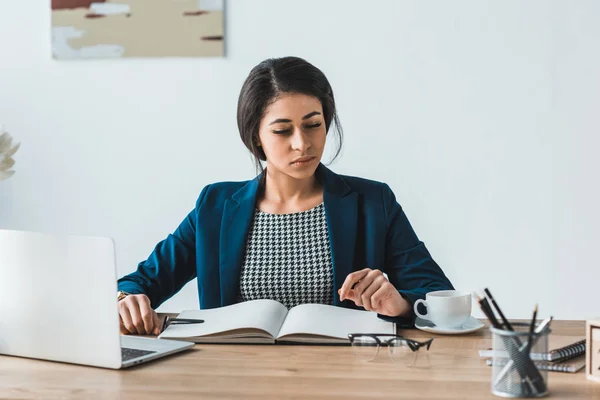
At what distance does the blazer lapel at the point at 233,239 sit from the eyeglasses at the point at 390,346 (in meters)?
0.59

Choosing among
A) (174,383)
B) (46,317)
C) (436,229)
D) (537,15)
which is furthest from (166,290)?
(537,15)

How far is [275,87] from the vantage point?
1.94 metres

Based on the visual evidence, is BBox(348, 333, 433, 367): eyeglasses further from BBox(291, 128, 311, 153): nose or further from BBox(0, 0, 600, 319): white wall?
BBox(0, 0, 600, 319): white wall

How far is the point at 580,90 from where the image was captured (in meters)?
2.90

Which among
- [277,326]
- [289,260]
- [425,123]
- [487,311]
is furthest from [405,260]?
[425,123]

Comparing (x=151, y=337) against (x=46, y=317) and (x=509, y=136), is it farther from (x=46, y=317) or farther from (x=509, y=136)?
(x=509, y=136)

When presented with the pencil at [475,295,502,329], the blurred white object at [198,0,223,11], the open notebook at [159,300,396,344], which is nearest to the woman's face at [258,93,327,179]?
the open notebook at [159,300,396,344]

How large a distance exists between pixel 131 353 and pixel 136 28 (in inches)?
80.4

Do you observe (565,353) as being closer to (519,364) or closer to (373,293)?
(519,364)

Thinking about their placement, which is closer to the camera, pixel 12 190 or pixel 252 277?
pixel 252 277

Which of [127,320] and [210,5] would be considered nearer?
[127,320]

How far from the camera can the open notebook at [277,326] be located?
1.43 meters

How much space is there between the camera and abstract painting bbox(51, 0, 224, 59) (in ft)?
9.98

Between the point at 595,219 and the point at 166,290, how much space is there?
5.78 ft
